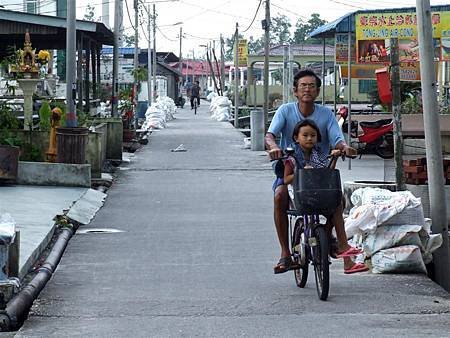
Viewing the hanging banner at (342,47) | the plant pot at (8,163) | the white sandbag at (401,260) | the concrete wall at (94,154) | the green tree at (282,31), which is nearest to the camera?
the white sandbag at (401,260)

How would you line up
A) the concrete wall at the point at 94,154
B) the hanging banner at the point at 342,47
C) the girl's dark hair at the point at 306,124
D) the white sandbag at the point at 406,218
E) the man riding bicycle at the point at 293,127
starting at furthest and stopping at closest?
the hanging banner at the point at 342,47, the concrete wall at the point at 94,154, the white sandbag at the point at 406,218, the man riding bicycle at the point at 293,127, the girl's dark hair at the point at 306,124

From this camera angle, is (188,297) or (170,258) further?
(170,258)

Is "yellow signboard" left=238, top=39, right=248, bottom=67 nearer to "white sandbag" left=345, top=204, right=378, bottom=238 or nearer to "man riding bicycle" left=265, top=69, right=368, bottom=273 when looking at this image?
"white sandbag" left=345, top=204, right=378, bottom=238

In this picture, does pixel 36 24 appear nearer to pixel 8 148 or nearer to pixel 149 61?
pixel 8 148

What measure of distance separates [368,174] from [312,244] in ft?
37.3

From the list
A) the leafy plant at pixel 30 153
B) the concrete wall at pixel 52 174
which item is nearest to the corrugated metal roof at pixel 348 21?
the concrete wall at pixel 52 174

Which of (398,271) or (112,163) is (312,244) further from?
(112,163)

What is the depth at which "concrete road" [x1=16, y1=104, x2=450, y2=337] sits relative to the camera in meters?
6.91

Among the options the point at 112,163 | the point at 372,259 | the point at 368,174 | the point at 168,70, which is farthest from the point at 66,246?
the point at 168,70

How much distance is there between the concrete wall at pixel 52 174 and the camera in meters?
15.7

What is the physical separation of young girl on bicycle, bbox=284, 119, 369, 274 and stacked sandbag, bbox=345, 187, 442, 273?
0.86m

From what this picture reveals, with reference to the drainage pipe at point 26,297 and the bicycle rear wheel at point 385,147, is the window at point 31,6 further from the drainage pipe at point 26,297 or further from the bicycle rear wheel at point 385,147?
the drainage pipe at point 26,297

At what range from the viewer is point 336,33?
20.4m

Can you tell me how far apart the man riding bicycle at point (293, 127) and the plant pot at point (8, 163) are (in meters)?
7.61
